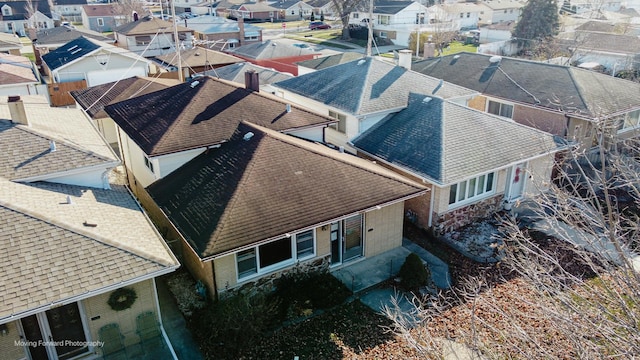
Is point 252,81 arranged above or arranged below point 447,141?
above

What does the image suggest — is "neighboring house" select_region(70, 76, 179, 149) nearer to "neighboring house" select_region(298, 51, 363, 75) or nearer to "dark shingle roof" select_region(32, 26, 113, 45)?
"neighboring house" select_region(298, 51, 363, 75)

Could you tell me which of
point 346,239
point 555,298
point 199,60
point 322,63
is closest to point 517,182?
point 346,239

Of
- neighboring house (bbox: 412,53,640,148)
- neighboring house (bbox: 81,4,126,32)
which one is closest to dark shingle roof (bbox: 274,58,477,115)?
neighboring house (bbox: 412,53,640,148)

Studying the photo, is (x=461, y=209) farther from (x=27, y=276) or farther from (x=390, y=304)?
(x=27, y=276)

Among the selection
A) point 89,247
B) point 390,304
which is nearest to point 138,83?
point 89,247

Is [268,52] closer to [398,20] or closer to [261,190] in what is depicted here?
[261,190]

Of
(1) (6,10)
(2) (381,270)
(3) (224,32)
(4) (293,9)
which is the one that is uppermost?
(1) (6,10)

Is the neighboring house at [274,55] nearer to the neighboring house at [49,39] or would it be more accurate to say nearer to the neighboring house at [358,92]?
the neighboring house at [358,92]

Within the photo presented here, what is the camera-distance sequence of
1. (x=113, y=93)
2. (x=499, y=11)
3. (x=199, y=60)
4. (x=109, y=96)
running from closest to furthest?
(x=109, y=96) → (x=113, y=93) → (x=199, y=60) → (x=499, y=11)
